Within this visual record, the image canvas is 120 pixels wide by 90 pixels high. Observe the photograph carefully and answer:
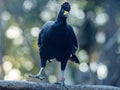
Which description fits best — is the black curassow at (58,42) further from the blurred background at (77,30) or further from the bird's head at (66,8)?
the blurred background at (77,30)

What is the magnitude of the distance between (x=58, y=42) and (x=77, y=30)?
1065 cm

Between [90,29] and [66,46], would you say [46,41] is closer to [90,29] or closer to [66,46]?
[66,46]

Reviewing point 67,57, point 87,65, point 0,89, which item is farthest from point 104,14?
point 0,89

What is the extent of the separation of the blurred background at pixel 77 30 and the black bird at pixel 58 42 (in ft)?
26.3

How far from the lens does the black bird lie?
6.55 metres

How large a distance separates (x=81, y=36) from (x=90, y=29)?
0.74 metres

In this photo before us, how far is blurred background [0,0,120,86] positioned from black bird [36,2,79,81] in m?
8.02

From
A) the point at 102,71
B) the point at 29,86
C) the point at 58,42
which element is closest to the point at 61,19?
the point at 58,42

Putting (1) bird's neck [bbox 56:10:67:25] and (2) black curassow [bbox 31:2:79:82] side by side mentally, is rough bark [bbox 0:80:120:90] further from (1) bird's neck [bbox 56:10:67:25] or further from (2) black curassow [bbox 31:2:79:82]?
(1) bird's neck [bbox 56:10:67:25]

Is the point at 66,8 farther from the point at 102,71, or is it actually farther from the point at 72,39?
the point at 102,71

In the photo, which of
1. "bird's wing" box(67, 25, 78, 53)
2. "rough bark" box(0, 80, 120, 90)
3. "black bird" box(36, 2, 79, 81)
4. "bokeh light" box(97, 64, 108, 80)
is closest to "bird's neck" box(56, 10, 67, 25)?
"black bird" box(36, 2, 79, 81)

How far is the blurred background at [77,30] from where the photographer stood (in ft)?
50.9

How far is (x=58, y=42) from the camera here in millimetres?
6629

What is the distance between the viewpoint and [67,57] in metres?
6.82
